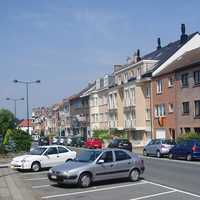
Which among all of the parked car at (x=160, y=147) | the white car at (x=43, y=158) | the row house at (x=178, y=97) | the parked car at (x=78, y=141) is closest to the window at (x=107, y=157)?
the white car at (x=43, y=158)

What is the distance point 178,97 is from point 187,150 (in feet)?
54.5

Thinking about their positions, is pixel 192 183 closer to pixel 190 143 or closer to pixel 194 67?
pixel 190 143

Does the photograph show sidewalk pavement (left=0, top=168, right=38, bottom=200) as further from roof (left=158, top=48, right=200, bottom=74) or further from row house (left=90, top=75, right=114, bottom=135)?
row house (left=90, top=75, right=114, bottom=135)

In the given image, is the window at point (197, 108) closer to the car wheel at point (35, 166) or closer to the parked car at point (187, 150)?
the parked car at point (187, 150)

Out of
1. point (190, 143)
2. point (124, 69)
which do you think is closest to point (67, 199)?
point (190, 143)

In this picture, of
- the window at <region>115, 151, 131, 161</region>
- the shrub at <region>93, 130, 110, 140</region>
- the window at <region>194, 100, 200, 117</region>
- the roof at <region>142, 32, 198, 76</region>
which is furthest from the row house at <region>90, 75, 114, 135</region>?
the window at <region>115, 151, 131, 161</region>

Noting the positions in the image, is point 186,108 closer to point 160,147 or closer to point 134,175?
point 160,147

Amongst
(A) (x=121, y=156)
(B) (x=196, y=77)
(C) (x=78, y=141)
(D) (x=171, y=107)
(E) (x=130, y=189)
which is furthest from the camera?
(C) (x=78, y=141)

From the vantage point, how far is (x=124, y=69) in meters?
69.2

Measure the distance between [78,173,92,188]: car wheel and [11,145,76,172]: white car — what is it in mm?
8256

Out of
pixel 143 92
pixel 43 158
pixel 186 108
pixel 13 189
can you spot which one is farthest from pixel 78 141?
pixel 13 189

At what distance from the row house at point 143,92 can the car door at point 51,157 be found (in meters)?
27.4

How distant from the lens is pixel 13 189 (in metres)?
18.0

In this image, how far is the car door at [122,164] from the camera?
19016 millimetres
